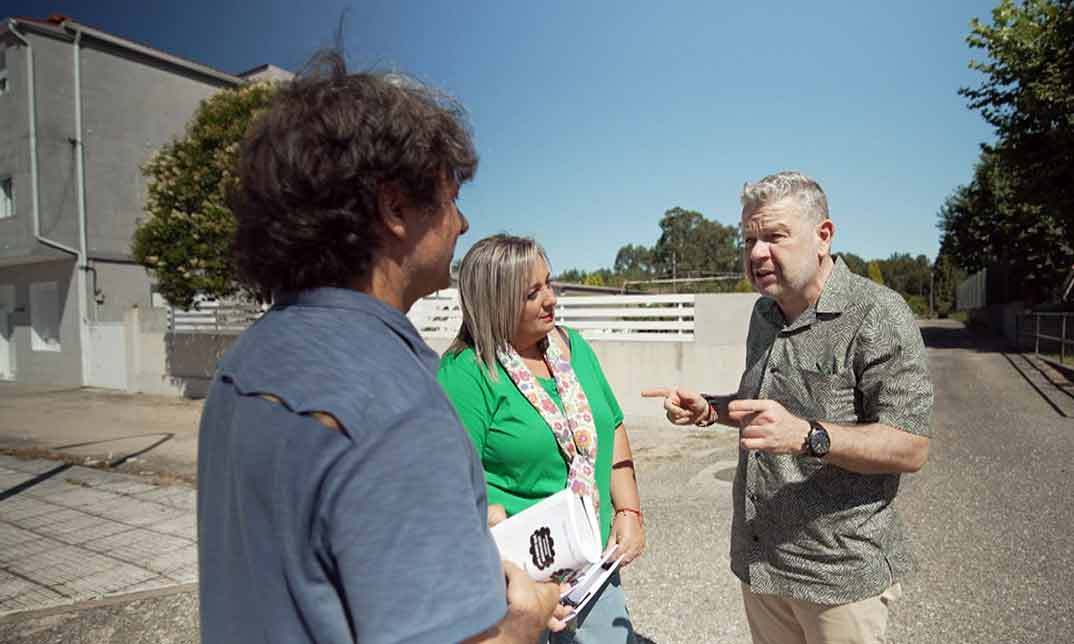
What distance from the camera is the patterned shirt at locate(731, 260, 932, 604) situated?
1756mm

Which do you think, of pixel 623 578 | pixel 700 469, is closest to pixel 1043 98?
pixel 700 469

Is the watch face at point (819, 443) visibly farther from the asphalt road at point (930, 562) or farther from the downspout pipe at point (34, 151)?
the downspout pipe at point (34, 151)

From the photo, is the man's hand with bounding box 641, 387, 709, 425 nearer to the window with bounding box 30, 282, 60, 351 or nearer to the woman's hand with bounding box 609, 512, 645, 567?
the woman's hand with bounding box 609, 512, 645, 567

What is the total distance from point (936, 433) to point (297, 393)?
897cm

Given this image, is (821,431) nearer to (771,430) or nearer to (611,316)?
(771,430)

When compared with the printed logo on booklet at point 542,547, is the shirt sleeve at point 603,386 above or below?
above

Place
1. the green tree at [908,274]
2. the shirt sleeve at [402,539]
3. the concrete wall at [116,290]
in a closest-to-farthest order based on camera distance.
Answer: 1. the shirt sleeve at [402,539]
2. the concrete wall at [116,290]
3. the green tree at [908,274]

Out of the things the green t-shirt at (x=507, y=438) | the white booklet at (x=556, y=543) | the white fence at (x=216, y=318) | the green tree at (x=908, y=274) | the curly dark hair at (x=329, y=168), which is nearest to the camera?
the curly dark hair at (x=329, y=168)

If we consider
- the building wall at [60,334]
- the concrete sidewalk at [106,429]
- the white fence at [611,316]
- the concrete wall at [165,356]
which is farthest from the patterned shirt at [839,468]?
the building wall at [60,334]

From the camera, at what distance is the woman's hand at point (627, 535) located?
219 cm

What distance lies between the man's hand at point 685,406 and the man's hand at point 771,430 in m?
0.44

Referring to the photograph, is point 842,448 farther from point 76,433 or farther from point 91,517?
point 76,433

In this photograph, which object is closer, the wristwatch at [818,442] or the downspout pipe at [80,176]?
the wristwatch at [818,442]

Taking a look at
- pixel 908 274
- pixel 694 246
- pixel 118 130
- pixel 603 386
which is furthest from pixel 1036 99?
pixel 908 274
